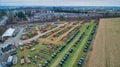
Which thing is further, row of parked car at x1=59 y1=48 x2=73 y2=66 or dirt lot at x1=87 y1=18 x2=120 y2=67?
row of parked car at x1=59 y1=48 x2=73 y2=66

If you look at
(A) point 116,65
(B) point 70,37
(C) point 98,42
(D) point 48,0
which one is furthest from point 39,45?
(D) point 48,0

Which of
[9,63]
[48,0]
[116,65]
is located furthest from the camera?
[48,0]

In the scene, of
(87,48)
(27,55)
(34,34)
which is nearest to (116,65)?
(87,48)

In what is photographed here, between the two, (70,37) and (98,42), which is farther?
(70,37)

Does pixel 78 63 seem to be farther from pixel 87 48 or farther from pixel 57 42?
pixel 57 42

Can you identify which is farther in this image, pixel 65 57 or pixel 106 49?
pixel 106 49

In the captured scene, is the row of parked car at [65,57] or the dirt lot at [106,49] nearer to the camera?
the dirt lot at [106,49]

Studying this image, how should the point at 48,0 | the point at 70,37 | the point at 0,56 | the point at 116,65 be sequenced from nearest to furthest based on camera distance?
1. the point at 116,65
2. the point at 0,56
3. the point at 70,37
4. the point at 48,0
